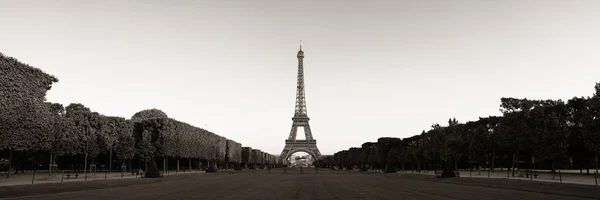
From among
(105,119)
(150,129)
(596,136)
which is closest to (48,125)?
(105,119)

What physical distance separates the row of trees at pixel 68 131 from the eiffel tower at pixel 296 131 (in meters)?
87.2

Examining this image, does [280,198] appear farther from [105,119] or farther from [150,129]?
[150,129]

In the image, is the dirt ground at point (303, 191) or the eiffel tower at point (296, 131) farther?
the eiffel tower at point (296, 131)

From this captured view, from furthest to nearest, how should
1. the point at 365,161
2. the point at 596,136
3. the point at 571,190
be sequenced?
the point at 365,161 → the point at 596,136 → the point at 571,190

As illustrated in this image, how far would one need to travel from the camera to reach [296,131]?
192375 mm

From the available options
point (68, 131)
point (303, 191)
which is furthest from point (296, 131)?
point (303, 191)

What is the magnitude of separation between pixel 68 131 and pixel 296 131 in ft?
474

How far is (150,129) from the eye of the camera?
71062 mm

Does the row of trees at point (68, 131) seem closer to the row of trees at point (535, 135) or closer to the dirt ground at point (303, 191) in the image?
the dirt ground at point (303, 191)

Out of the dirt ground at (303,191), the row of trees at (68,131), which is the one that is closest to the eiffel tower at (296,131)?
the row of trees at (68,131)

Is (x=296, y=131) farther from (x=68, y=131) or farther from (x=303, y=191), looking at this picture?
(x=303, y=191)

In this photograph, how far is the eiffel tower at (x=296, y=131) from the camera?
18525 centimetres

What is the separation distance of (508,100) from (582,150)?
56.1 ft

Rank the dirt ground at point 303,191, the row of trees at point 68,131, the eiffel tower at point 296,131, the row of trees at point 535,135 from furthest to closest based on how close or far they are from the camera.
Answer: the eiffel tower at point 296,131 → the row of trees at point 535,135 → the row of trees at point 68,131 → the dirt ground at point 303,191
